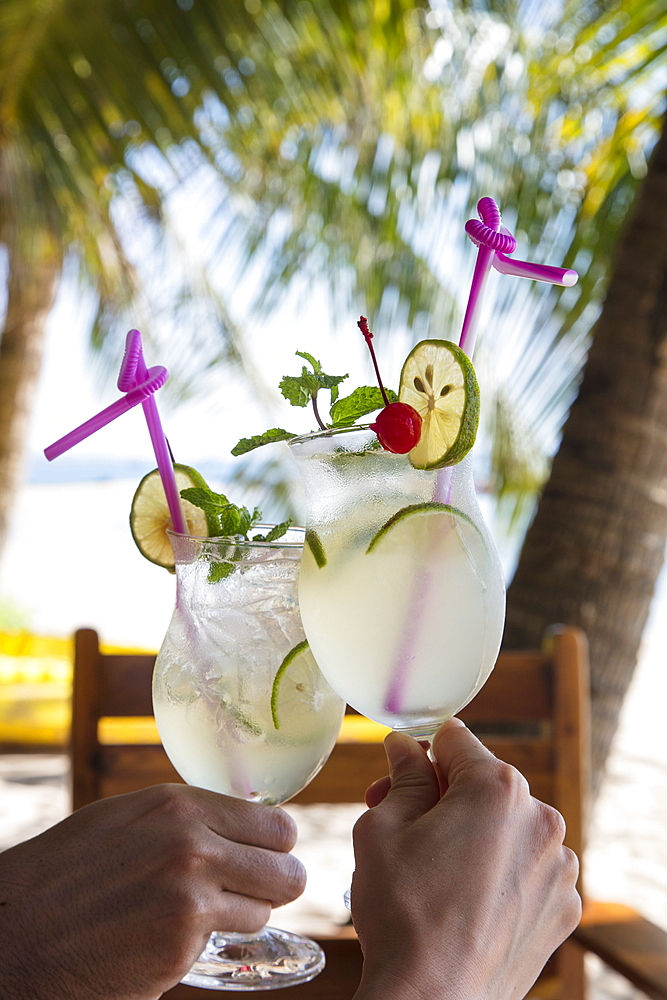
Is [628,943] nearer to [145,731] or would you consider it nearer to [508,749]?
[508,749]

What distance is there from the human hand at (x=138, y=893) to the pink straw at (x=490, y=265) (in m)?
0.45

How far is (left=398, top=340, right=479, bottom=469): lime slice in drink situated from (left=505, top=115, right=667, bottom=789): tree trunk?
4.25ft

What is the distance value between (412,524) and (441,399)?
0.33ft

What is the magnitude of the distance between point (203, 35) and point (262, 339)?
6.73 feet

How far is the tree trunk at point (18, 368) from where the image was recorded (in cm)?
536

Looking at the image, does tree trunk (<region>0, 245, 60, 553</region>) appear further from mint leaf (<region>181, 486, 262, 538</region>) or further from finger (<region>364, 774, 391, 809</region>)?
finger (<region>364, 774, 391, 809</region>)

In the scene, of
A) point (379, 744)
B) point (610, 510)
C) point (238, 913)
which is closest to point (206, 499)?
point (238, 913)

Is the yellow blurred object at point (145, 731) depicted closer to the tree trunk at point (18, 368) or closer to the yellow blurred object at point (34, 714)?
the yellow blurred object at point (34, 714)

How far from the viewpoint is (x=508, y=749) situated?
58.0 inches

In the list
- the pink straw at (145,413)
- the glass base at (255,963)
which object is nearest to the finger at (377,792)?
the glass base at (255,963)

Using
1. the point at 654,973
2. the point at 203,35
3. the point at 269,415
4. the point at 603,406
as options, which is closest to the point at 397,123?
the point at 203,35

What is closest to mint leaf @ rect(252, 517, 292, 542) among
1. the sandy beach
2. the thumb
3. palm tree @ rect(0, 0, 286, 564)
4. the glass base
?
the thumb

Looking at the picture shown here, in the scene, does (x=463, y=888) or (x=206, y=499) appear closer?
(x=463, y=888)

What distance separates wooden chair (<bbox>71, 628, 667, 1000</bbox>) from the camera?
4.44ft
